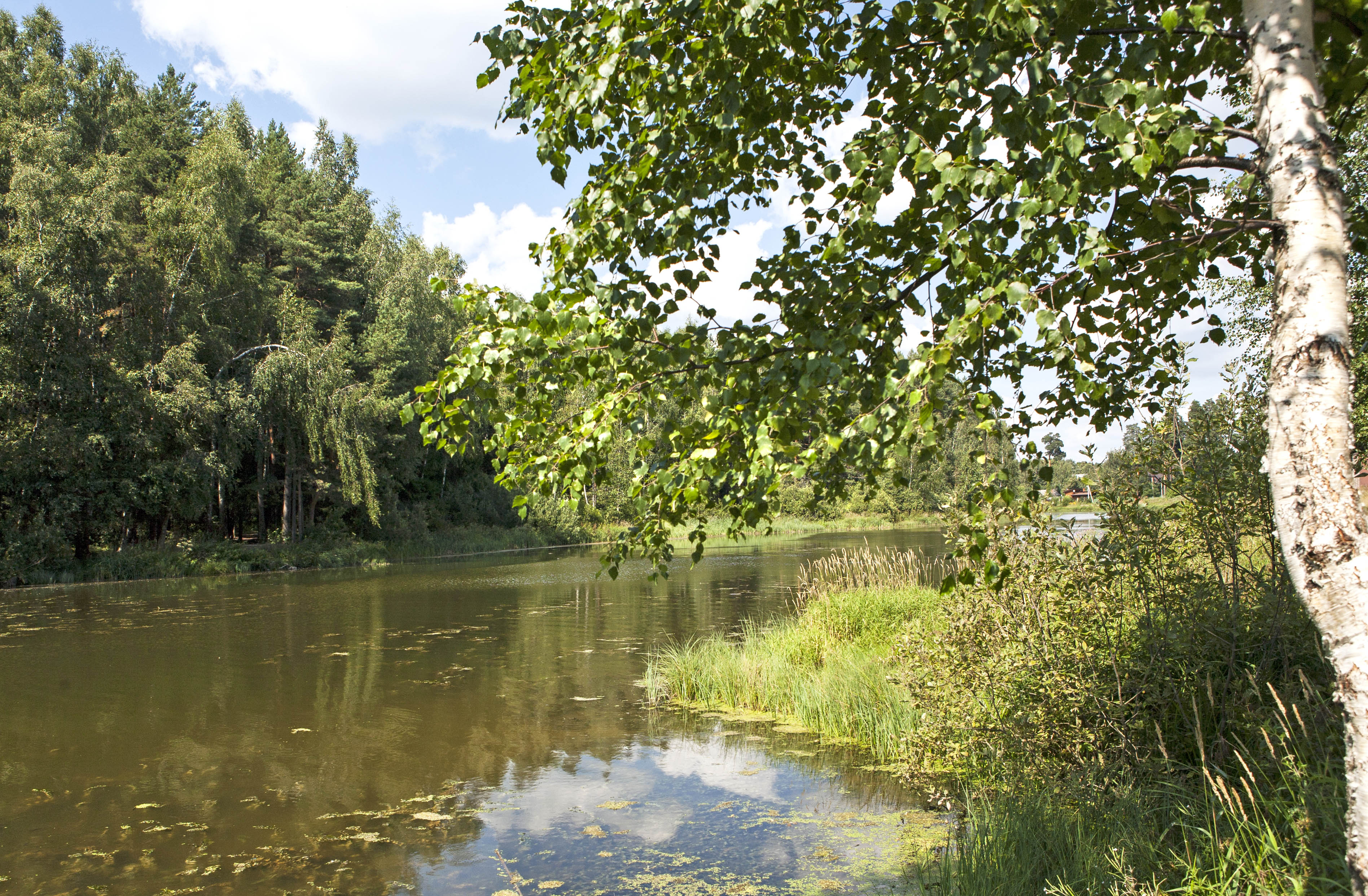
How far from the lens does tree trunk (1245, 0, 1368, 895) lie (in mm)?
2227

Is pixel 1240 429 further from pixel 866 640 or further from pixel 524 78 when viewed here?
pixel 866 640

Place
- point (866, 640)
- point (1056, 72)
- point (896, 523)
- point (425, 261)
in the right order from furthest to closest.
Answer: point (896, 523) → point (425, 261) → point (866, 640) → point (1056, 72)

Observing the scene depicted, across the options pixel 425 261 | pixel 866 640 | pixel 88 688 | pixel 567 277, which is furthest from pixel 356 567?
pixel 567 277

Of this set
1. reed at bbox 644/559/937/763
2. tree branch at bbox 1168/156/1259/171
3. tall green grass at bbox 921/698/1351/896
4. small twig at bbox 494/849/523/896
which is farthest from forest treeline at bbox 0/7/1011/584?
tree branch at bbox 1168/156/1259/171

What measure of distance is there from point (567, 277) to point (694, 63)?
2.94 ft

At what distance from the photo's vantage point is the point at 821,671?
945cm

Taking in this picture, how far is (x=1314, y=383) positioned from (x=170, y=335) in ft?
100.0

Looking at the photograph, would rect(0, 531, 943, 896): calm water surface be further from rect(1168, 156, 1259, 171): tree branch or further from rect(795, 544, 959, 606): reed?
rect(1168, 156, 1259, 171): tree branch

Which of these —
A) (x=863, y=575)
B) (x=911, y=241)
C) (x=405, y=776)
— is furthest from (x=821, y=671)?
(x=911, y=241)

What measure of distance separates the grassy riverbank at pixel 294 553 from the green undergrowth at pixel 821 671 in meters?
4.94

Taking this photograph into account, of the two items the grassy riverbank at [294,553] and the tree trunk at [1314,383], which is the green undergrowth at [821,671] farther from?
the grassy riverbank at [294,553]

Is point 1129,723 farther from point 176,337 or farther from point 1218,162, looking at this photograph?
point 176,337

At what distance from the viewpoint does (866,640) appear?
10.3 meters

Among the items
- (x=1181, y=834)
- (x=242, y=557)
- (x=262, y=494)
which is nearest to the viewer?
(x=1181, y=834)
